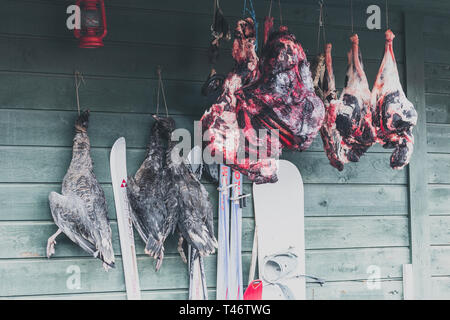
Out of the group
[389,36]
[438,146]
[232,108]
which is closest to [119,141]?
[232,108]

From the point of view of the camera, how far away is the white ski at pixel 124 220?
2.77 metres

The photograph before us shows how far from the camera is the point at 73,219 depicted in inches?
101

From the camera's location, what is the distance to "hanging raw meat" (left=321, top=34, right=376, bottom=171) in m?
2.69

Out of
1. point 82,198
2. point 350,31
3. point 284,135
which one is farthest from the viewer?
point 350,31

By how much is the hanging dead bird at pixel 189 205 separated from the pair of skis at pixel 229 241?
0.15 meters

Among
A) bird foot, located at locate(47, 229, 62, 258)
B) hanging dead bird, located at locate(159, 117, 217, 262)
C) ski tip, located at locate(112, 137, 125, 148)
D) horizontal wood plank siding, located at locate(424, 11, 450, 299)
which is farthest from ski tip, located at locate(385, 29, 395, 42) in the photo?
bird foot, located at locate(47, 229, 62, 258)

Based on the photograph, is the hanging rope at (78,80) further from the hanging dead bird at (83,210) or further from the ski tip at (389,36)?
the ski tip at (389,36)

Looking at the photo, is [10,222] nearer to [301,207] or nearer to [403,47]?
[301,207]

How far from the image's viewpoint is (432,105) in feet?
11.1

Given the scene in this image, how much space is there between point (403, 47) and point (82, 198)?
206 centimetres

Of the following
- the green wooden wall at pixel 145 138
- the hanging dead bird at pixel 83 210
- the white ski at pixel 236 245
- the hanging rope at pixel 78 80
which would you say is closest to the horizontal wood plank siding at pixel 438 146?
the green wooden wall at pixel 145 138

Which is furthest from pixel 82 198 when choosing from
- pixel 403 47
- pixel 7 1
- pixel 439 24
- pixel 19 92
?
pixel 439 24
